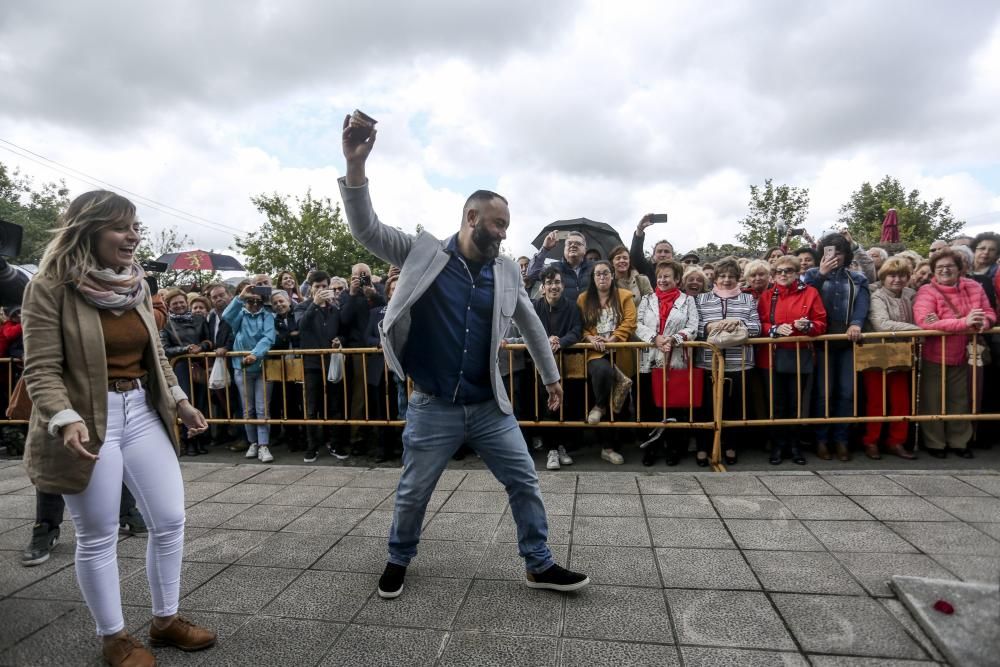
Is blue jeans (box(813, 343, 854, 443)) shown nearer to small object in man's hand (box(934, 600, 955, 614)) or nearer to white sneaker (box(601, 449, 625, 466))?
white sneaker (box(601, 449, 625, 466))

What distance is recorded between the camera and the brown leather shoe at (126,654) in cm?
236

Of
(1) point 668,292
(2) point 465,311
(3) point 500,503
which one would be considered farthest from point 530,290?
(2) point 465,311

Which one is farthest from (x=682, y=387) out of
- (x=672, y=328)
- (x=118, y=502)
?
(x=118, y=502)

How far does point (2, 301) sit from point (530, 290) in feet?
17.2

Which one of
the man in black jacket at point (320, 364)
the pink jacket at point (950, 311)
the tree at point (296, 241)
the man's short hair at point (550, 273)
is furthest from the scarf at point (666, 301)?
the tree at point (296, 241)

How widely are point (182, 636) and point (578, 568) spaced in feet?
6.53

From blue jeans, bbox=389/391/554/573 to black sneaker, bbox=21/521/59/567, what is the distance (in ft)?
7.90

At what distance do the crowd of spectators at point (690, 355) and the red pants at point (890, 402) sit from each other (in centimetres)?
1

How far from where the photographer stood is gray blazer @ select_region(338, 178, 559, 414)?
2658 millimetres

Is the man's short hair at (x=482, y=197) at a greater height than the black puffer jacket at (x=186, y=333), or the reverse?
the man's short hair at (x=482, y=197)

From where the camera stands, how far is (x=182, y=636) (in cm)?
252

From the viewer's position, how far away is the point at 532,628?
2629 mm

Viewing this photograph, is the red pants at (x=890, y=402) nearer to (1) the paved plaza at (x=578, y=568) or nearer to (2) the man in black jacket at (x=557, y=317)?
(1) the paved plaza at (x=578, y=568)

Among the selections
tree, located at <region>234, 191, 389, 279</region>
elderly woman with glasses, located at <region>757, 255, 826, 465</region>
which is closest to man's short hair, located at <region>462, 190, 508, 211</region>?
elderly woman with glasses, located at <region>757, 255, 826, 465</region>
